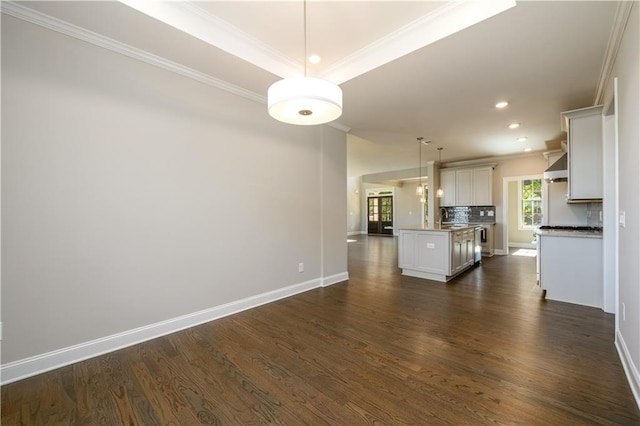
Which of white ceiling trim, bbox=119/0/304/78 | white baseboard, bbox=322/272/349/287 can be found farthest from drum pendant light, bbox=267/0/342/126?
white baseboard, bbox=322/272/349/287

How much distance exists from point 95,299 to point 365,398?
2337mm

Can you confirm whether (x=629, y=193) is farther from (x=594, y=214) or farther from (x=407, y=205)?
(x=407, y=205)

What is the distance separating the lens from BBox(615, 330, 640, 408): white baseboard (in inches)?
66.5

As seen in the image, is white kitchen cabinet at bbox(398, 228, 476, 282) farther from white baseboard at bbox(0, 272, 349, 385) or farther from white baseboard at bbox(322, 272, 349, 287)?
white baseboard at bbox(0, 272, 349, 385)

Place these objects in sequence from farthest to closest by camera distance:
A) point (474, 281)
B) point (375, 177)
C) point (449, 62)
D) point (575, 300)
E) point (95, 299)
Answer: point (375, 177)
point (474, 281)
point (575, 300)
point (449, 62)
point (95, 299)

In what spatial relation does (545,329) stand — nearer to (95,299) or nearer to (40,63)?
(95,299)

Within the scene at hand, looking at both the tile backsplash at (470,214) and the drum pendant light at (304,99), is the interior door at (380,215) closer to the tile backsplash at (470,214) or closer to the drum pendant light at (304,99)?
the tile backsplash at (470,214)

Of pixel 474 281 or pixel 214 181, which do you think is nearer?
pixel 214 181

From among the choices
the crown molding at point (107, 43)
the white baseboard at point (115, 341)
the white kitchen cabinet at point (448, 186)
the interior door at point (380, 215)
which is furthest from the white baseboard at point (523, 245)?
the crown molding at point (107, 43)

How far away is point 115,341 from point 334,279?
9.69ft

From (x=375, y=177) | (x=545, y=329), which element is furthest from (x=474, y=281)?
(x=375, y=177)

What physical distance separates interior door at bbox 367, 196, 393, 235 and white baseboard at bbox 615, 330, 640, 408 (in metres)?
10.6

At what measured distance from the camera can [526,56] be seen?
2580 mm

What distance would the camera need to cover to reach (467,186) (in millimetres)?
7633
